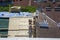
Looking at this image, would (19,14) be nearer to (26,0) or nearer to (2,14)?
(2,14)

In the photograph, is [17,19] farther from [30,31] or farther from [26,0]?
[26,0]

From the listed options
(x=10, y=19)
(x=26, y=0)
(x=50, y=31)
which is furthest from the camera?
(x=26, y=0)

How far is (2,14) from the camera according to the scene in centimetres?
345

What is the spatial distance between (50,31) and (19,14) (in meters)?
1.81

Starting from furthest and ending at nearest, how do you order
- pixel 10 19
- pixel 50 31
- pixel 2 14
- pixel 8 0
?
pixel 8 0, pixel 2 14, pixel 10 19, pixel 50 31

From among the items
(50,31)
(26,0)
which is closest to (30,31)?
(50,31)

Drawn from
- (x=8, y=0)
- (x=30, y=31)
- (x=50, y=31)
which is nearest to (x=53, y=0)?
(x=8, y=0)

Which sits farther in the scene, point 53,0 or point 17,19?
point 53,0

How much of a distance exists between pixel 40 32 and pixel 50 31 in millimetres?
128

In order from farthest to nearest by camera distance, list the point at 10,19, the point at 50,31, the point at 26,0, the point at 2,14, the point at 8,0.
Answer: the point at 26,0
the point at 8,0
the point at 2,14
the point at 10,19
the point at 50,31

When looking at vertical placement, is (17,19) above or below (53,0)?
below

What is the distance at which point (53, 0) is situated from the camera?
4504 mm

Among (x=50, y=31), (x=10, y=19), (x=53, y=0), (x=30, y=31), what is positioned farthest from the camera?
(x=53, y=0)

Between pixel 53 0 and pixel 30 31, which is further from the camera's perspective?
pixel 53 0
